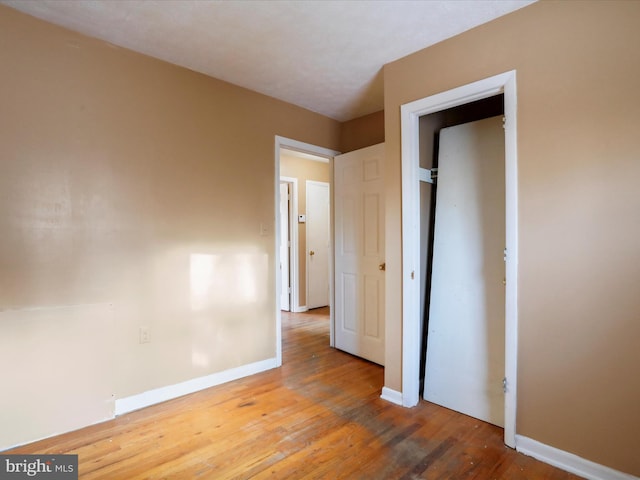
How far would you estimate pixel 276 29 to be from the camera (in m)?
2.09

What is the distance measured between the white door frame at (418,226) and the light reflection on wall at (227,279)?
1357 mm

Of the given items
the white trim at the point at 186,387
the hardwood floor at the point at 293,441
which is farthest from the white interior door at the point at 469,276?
the white trim at the point at 186,387

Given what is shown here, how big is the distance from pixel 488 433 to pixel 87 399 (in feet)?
8.41

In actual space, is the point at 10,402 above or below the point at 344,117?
below

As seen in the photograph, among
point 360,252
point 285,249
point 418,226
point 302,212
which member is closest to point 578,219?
point 418,226

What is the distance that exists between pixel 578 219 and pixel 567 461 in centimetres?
127

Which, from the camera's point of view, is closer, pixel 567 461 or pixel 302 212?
pixel 567 461

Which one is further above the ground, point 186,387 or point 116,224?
point 116,224

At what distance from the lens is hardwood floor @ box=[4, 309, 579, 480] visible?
5.68 feet

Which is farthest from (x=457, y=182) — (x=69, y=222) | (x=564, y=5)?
(x=69, y=222)

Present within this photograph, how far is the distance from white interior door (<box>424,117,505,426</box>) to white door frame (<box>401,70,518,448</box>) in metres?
0.21

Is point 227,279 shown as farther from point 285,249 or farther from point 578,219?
point 285,249

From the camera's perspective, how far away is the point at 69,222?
2127 millimetres

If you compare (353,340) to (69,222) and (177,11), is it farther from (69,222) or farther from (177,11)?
(177,11)
